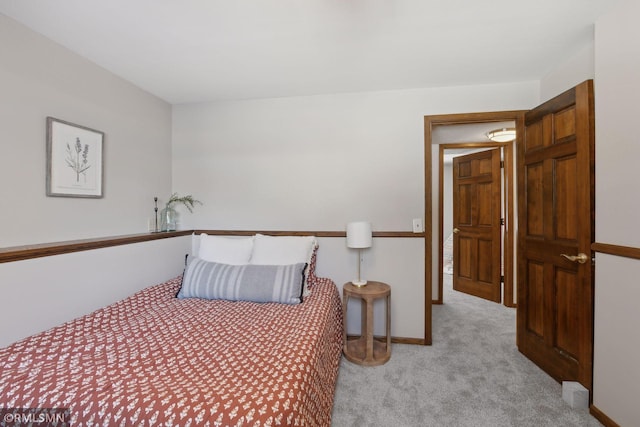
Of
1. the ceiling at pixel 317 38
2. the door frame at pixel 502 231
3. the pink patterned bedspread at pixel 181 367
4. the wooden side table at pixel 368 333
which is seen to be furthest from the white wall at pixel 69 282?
the door frame at pixel 502 231

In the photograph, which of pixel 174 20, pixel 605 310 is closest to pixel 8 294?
pixel 174 20

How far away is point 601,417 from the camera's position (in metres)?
1.57

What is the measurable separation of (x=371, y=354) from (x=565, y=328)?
136 cm

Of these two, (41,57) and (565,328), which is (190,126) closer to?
(41,57)

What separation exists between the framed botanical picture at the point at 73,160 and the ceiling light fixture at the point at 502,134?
3.97 metres

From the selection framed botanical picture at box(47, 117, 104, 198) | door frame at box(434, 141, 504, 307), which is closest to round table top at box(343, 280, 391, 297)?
door frame at box(434, 141, 504, 307)

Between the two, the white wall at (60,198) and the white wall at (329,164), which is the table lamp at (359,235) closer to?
the white wall at (329,164)

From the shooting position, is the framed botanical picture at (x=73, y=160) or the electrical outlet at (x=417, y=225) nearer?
the framed botanical picture at (x=73, y=160)

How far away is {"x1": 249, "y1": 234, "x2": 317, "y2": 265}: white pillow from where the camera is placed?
7.72ft

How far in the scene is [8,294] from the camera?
4.75 ft

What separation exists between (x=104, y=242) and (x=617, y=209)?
3.21 metres

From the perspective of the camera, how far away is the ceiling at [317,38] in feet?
4.97

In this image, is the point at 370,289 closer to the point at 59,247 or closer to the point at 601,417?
the point at 601,417

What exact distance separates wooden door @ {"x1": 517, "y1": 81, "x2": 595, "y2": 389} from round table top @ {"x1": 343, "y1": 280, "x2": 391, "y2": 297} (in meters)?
1.16
